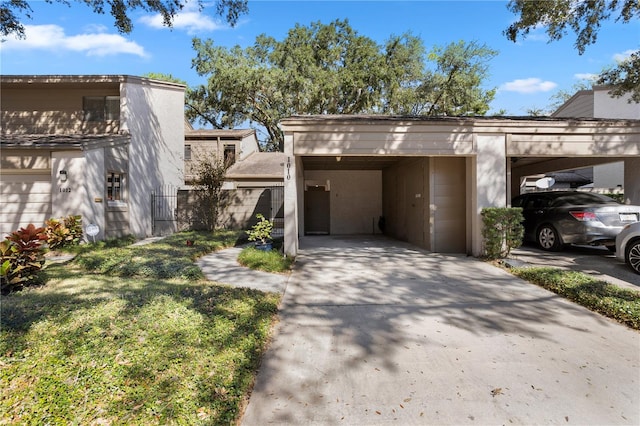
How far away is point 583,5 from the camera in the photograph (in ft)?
27.6

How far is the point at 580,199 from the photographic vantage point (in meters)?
8.00

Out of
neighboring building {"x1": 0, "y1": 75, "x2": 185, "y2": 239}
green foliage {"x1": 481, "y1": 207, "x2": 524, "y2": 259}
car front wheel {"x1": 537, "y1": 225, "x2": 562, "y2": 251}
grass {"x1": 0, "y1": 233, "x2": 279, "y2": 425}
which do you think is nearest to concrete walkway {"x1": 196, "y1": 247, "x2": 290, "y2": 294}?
grass {"x1": 0, "y1": 233, "x2": 279, "y2": 425}

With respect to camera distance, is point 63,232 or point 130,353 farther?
point 63,232

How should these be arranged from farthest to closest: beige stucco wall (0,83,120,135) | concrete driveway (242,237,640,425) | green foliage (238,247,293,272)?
beige stucco wall (0,83,120,135) → green foliage (238,247,293,272) → concrete driveway (242,237,640,425)

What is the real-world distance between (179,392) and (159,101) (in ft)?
46.2

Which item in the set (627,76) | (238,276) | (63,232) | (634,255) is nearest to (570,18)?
(627,76)

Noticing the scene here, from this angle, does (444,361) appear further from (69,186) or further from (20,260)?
(69,186)

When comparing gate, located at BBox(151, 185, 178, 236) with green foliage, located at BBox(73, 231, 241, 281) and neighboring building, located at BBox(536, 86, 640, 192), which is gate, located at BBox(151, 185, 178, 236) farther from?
neighboring building, located at BBox(536, 86, 640, 192)

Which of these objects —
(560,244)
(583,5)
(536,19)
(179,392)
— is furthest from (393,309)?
(583,5)

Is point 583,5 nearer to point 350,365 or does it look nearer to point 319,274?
point 319,274

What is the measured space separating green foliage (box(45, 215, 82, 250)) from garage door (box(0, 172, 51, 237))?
1475 mm

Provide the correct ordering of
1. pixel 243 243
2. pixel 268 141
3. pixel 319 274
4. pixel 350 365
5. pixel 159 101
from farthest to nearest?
pixel 268 141 < pixel 159 101 < pixel 243 243 < pixel 319 274 < pixel 350 365

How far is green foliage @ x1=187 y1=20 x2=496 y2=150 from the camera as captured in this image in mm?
21734

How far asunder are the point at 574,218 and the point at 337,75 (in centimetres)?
1758
